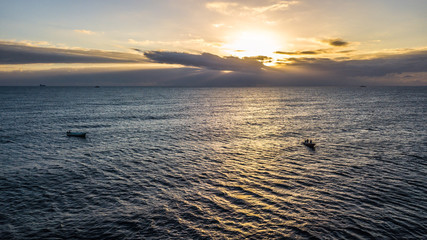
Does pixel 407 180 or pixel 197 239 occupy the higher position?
pixel 407 180

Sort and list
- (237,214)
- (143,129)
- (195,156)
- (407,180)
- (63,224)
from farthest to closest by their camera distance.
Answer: (143,129) < (195,156) < (407,180) < (237,214) < (63,224)

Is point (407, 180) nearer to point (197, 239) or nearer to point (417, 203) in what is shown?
point (417, 203)

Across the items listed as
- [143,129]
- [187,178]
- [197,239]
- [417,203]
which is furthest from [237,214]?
[143,129]

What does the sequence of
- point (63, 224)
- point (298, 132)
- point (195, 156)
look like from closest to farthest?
point (63, 224), point (195, 156), point (298, 132)

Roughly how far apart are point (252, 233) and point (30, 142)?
58196mm

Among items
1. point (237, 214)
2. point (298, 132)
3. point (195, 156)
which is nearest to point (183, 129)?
point (195, 156)

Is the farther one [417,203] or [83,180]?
[83,180]

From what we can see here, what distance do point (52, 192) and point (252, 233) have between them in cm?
2581

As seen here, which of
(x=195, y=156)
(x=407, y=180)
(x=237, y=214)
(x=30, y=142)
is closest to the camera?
(x=237, y=214)

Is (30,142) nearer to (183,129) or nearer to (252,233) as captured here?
(183,129)

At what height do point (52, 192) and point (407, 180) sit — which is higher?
point (407, 180)

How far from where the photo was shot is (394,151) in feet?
154

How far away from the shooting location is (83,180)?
34062 mm

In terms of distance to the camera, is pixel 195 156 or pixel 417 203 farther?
pixel 195 156
